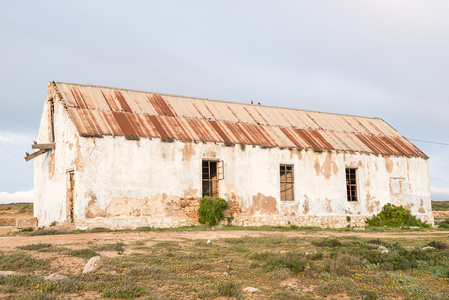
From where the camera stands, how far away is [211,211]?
18625 millimetres

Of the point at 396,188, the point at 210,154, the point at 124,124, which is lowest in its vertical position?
the point at 396,188

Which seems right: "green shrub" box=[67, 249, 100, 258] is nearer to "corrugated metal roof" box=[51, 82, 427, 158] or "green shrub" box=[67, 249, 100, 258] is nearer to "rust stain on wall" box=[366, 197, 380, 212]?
"corrugated metal roof" box=[51, 82, 427, 158]

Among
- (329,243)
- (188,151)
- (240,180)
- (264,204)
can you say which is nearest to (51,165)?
(188,151)

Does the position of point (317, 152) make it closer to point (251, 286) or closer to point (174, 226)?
point (174, 226)

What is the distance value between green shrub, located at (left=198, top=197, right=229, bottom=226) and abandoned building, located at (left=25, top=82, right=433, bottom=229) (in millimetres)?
328

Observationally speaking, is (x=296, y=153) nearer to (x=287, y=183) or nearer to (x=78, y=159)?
(x=287, y=183)

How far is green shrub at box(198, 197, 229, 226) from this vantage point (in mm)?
18672

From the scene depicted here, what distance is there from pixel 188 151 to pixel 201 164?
2.67 feet

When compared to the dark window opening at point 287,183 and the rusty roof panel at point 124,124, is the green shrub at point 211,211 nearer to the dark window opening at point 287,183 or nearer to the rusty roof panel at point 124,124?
the dark window opening at point 287,183

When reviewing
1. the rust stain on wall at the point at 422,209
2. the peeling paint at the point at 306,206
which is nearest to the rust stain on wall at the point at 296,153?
the peeling paint at the point at 306,206

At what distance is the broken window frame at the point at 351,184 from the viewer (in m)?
23.5

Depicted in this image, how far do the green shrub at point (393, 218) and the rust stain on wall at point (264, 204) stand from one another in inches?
232

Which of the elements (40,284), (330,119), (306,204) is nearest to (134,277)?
(40,284)

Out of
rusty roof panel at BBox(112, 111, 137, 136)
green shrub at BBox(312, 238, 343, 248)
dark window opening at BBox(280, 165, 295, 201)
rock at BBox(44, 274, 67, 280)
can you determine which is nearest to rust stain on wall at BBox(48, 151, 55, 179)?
rusty roof panel at BBox(112, 111, 137, 136)
